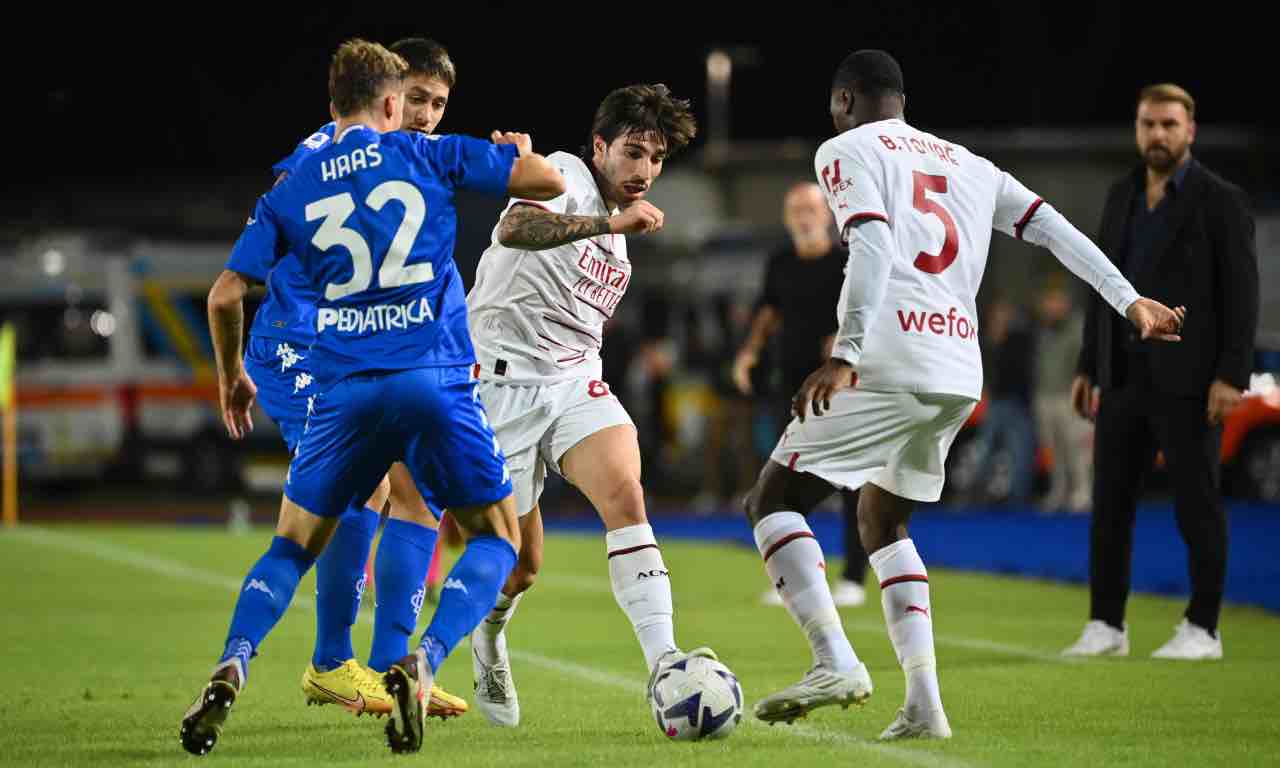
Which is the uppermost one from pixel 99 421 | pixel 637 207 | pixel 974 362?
pixel 637 207

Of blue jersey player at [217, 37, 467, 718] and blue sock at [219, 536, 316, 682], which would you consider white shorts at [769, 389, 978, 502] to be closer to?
blue jersey player at [217, 37, 467, 718]

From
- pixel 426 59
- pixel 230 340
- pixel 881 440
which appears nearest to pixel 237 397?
pixel 230 340

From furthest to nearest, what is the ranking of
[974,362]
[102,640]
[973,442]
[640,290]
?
1. [640,290]
2. [973,442]
3. [102,640]
4. [974,362]

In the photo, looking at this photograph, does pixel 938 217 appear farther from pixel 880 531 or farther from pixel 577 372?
pixel 577 372

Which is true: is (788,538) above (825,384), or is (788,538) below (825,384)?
below

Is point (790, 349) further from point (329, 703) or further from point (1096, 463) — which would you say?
point (329, 703)

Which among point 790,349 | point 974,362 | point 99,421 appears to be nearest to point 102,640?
point 790,349

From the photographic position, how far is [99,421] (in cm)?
2648

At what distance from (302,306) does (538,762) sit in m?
2.32

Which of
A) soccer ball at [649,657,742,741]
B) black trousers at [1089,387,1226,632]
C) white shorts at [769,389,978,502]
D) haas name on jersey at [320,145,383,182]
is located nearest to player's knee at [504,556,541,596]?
soccer ball at [649,657,742,741]

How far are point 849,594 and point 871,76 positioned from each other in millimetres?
5497

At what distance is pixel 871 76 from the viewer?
22.2 feet

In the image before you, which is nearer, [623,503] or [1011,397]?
[623,503]

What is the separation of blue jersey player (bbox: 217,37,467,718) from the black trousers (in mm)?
3456
